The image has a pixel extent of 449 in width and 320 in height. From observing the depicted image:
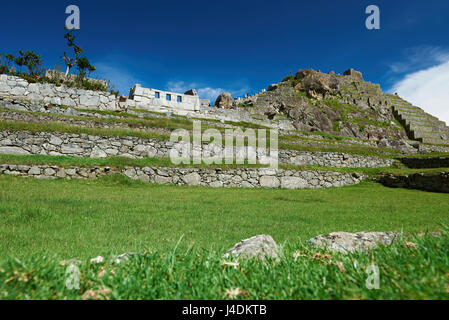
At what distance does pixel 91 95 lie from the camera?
76.1 ft

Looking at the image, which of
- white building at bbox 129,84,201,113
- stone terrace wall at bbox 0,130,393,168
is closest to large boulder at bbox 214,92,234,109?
white building at bbox 129,84,201,113

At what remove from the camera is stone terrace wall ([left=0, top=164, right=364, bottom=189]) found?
1081 cm

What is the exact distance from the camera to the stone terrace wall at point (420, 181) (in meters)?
13.5

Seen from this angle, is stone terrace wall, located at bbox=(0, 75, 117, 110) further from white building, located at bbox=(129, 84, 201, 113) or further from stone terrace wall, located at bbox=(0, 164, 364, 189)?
stone terrace wall, located at bbox=(0, 164, 364, 189)

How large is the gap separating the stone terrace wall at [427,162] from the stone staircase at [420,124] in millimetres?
26704

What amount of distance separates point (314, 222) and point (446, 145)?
46.1m

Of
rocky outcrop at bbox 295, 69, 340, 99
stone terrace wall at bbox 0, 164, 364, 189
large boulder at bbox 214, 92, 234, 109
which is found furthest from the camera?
rocky outcrop at bbox 295, 69, 340, 99

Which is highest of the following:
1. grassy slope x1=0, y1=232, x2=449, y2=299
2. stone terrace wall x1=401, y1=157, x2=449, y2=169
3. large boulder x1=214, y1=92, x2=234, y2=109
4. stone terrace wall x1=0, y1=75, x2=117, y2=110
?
large boulder x1=214, y1=92, x2=234, y2=109

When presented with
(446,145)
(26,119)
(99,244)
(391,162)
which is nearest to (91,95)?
(26,119)

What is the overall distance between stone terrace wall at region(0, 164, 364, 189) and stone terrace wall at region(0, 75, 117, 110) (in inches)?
516

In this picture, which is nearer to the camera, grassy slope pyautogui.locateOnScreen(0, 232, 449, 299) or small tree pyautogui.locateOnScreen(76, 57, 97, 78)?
grassy slope pyautogui.locateOnScreen(0, 232, 449, 299)

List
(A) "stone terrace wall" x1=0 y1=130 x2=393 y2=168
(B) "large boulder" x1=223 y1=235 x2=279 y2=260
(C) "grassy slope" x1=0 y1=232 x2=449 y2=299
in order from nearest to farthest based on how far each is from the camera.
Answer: (C) "grassy slope" x1=0 y1=232 x2=449 y2=299 → (B) "large boulder" x1=223 y1=235 x2=279 y2=260 → (A) "stone terrace wall" x1=0 y1=130 x2=393 y2=168

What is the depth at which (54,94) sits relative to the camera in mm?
21797
